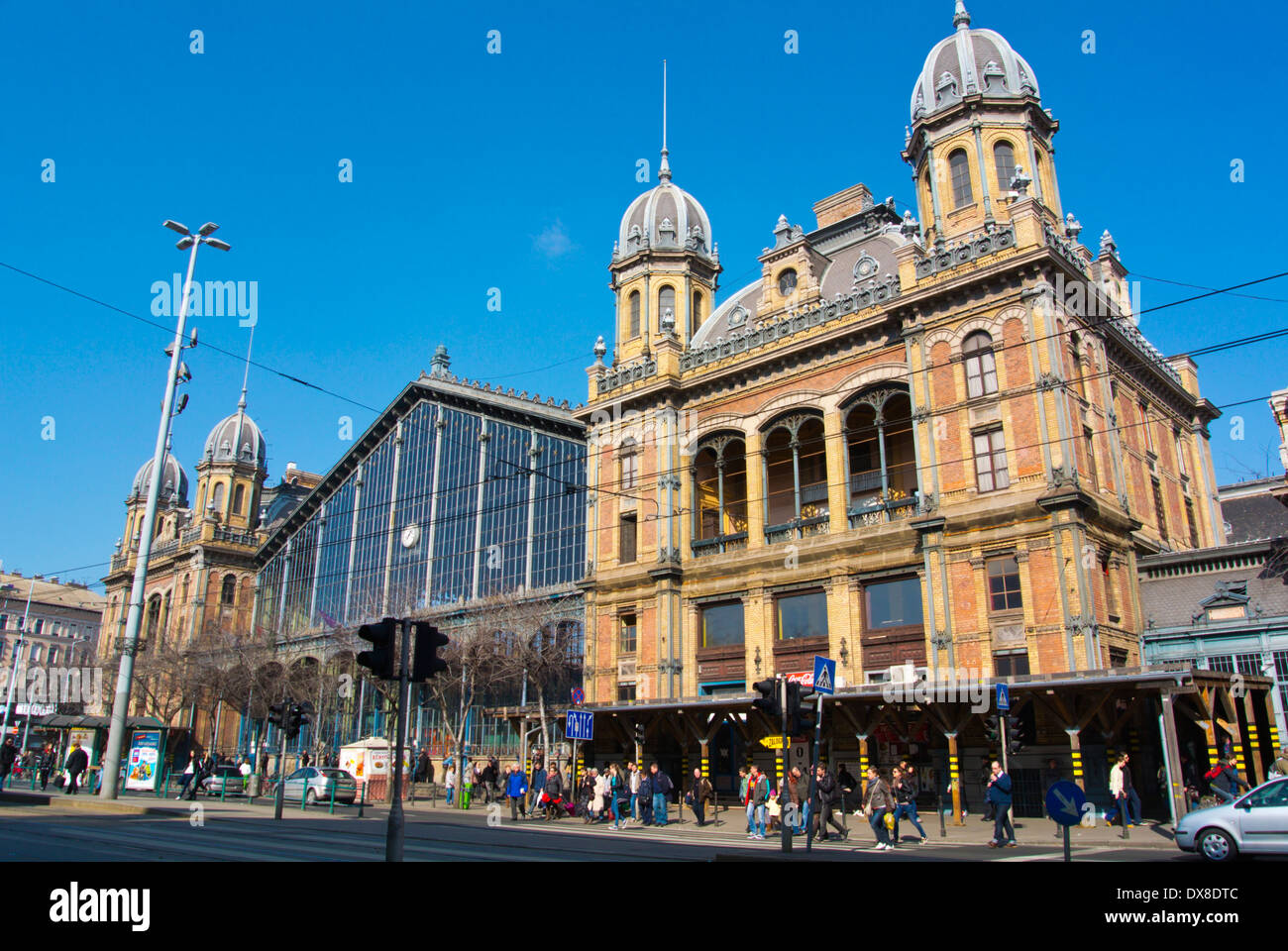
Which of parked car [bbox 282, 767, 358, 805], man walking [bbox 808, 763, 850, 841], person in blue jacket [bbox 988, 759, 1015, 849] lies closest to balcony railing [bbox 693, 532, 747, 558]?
man walking [bbox 808, 763, 850, 841]

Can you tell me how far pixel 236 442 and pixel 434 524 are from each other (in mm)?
30063

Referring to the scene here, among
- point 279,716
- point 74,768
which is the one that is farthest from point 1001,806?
point 74,768

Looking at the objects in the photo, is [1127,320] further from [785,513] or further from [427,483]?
[427,483]

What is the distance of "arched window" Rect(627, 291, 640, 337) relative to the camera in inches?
1642

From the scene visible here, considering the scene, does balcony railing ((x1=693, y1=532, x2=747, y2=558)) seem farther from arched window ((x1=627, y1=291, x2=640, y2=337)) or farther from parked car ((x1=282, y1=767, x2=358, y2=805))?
parked car ((x1=282, y1=767, x2=358, y2=805))

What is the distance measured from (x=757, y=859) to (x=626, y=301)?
112 feet

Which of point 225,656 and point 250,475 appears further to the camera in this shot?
point 250,475

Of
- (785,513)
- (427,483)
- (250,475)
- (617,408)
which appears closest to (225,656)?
(427,483)

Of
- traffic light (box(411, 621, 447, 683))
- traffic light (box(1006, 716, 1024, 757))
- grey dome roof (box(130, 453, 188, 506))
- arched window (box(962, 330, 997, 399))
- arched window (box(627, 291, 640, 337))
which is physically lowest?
traffic light (box(1006, 716, 1024, 757))

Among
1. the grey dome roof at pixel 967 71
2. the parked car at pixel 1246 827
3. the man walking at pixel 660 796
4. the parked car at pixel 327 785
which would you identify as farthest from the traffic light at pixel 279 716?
the grey dome roof at pixel 967 71

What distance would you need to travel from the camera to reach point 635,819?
2747cm

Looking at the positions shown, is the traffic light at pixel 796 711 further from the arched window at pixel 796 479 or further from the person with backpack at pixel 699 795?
the arched window at pixel 796 479

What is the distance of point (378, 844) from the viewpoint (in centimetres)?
1736

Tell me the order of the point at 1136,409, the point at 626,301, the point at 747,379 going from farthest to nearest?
1. the point at 626,301
2. the point at 747,379
3. the point at 1136,409
